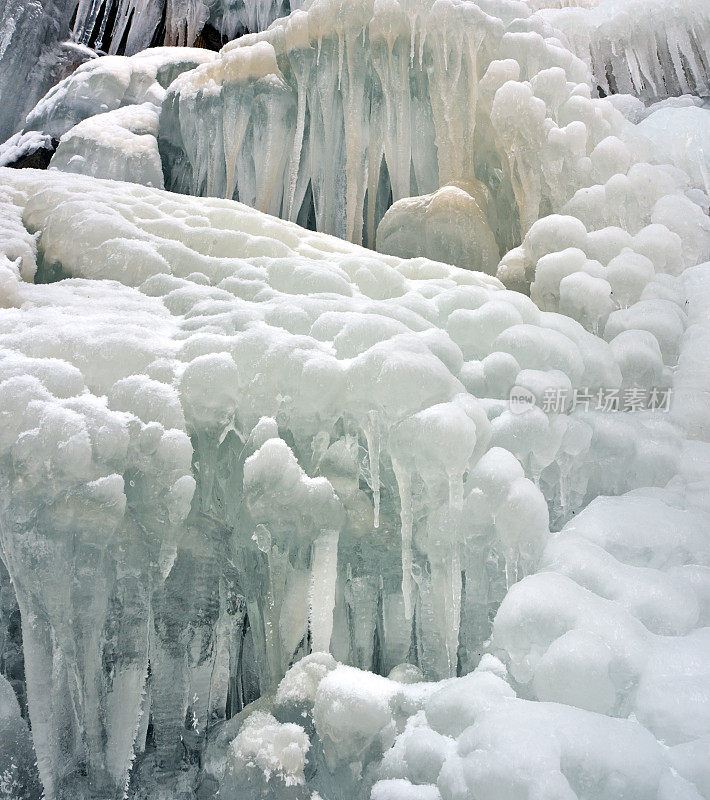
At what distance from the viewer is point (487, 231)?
14.9 feet

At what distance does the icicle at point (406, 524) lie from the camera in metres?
2.44

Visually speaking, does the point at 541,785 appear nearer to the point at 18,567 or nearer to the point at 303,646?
the point at 303,646

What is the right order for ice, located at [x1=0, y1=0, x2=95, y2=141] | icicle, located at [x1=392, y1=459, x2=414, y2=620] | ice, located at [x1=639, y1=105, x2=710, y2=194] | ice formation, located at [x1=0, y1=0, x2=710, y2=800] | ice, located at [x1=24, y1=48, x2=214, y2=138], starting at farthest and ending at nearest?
ice, located at [x1=0, y1=0, x2=95, y2=141] → ice, located at [x1=24, y1=48, x2=214, y2=138] → ice, located at [x1=639, y1=105, x2=710, y2=194] → icicle, located at [x1=392, y1=459, x2=414, y2=620] → ice formation, located at [x1=0, y1=0, x2=710, y2=800]

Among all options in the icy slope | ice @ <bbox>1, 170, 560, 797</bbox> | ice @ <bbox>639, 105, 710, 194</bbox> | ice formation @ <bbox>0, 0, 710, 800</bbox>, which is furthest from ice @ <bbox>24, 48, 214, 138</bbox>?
ice @ <bbox>1, 170, 560, 797</bbox>

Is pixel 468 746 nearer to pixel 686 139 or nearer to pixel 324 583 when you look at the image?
pixel 324 583

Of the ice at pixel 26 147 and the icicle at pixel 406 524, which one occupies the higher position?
the ice at pixel 26 147

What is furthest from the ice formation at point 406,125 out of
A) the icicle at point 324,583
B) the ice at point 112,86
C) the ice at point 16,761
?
the ice at point 16,761

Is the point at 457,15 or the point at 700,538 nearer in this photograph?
the point at 700,538

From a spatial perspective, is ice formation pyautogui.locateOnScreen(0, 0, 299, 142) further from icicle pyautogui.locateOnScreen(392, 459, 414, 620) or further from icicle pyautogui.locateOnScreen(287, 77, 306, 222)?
icicle pyautogui.locateOnScreen(392, 459, 414, 620)

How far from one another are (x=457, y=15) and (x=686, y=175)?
1896mm

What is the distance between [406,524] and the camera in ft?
8.03

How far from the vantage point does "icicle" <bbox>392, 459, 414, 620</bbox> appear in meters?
2.44

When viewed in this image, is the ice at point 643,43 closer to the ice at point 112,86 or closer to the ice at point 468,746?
the ice at point 112,86

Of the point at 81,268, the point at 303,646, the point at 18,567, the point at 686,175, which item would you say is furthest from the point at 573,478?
the point at 686,175
